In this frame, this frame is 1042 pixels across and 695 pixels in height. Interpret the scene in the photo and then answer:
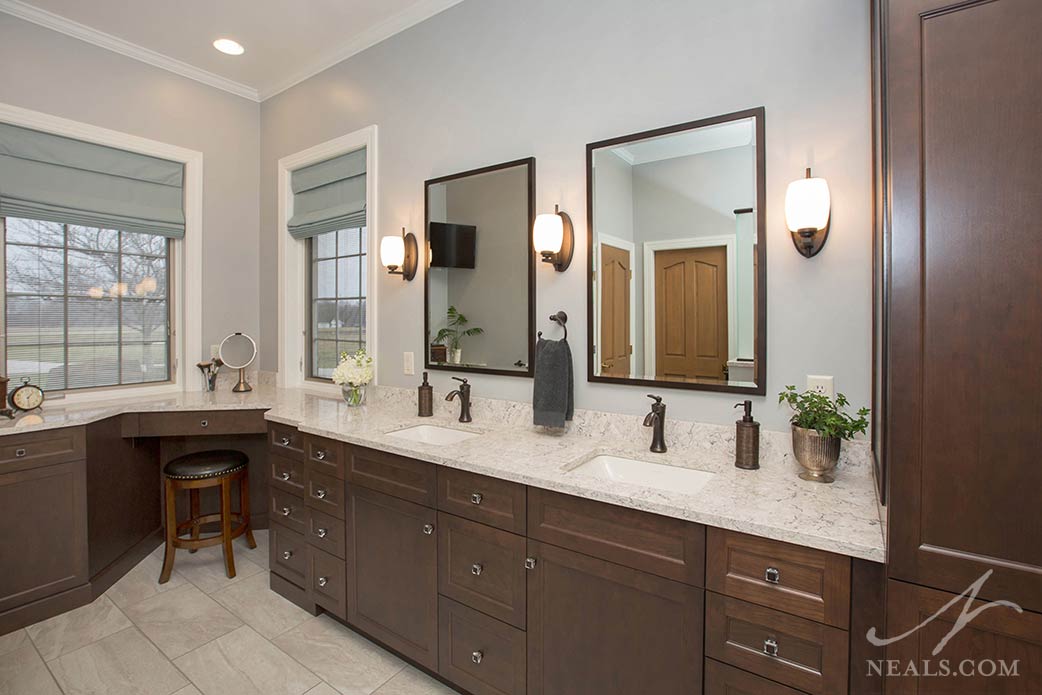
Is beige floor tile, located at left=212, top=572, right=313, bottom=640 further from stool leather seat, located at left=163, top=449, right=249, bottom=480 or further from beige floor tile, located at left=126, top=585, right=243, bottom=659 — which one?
stool leather seat, located at left=163, top=449, right=249, bottom=480

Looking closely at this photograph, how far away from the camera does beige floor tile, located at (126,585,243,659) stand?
7.34 ft

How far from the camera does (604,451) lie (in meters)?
1.94

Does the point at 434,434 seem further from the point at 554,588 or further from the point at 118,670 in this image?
the point at 118,670

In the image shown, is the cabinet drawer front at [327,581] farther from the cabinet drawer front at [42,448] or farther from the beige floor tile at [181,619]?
the cabinet drawer front at [42,448]

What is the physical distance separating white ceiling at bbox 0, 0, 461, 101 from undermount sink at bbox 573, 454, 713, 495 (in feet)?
7.87

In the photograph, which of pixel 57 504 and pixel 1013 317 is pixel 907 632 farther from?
pixel 57 504

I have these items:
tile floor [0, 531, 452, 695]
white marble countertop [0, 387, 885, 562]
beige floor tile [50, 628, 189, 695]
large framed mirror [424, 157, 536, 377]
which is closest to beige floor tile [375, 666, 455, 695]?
tile floor [0, 531, 452, 695]

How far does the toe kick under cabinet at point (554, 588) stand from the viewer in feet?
3.98

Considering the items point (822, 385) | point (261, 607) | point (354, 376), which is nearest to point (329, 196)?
point (354, 376)

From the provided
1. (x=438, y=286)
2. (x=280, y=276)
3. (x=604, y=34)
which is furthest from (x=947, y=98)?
(x=280, y=276)

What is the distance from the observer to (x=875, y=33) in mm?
1452

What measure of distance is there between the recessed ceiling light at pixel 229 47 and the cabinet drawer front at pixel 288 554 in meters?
2.83

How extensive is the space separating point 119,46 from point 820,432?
4.21 m

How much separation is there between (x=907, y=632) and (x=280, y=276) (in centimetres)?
372
